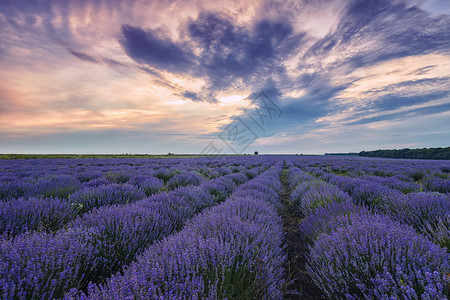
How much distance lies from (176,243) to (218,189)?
402 centimetres

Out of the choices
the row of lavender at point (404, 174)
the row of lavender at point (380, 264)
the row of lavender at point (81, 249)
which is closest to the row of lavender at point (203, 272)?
the row of lavender at point (81, 249)

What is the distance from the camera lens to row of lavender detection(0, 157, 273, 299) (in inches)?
57.8

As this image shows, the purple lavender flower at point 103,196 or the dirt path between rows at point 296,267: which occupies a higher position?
the purple lavender flower at point 103,196

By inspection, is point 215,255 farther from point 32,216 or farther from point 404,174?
point 404,174

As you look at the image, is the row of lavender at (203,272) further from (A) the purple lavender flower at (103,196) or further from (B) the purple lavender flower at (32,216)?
(A) the purple lavender flower at (103,196)

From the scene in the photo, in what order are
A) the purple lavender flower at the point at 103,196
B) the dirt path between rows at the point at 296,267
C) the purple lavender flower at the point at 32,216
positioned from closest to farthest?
the dirt path between rows at the point at 296,267, the purple lavender flower at the point at 32,216, the purple lavender flower at the point at 103,196

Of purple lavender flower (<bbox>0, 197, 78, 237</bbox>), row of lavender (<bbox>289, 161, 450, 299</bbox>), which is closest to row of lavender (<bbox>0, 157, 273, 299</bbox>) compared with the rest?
purple lavender flower (<bbox>0, 197, 78, 237</bbox>)

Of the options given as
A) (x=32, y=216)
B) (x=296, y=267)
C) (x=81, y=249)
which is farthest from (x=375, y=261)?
(x=32, y=216)

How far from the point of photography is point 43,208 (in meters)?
3.07

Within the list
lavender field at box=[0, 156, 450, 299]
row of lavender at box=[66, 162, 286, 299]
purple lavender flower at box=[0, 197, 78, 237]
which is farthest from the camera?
purple lavender flower at box=[0, 197, 78, 237]

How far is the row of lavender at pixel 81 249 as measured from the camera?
4.82ft

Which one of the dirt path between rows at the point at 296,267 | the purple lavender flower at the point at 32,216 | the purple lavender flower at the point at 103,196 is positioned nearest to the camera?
the dirt path between rows at the point at 296,267

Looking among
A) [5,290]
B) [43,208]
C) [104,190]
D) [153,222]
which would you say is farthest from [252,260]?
[104,190]

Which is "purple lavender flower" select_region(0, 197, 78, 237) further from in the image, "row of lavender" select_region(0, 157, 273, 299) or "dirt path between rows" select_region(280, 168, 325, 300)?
"dirt path between rows" select_region(280, 168, 325, 300)
